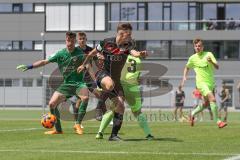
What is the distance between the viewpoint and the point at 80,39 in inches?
675

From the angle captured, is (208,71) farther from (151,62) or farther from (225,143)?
(151,62)

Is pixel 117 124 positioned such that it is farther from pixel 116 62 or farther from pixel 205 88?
pixel 205 88

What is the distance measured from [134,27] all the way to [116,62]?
5290cm

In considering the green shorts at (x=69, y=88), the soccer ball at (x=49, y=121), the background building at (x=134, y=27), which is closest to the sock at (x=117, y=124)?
the soccer ball at (x=49, y=121)

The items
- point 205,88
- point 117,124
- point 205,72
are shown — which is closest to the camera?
point 117,124

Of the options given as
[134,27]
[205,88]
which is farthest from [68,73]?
[134,27]

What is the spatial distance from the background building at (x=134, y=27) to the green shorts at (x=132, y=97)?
49.7 m

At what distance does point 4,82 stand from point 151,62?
14.6 m

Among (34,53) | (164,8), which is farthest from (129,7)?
(34,53)

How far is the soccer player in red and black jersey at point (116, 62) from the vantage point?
12.9m

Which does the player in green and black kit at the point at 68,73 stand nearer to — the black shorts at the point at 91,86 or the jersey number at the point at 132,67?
the black shorts at the point at 91,86

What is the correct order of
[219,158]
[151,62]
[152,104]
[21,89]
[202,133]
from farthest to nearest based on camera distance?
[151,62], [21,89], [152,104], [202,133], [219,158]

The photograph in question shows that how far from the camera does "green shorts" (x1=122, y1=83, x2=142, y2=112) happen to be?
13328 mm

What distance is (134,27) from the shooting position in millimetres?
65875
